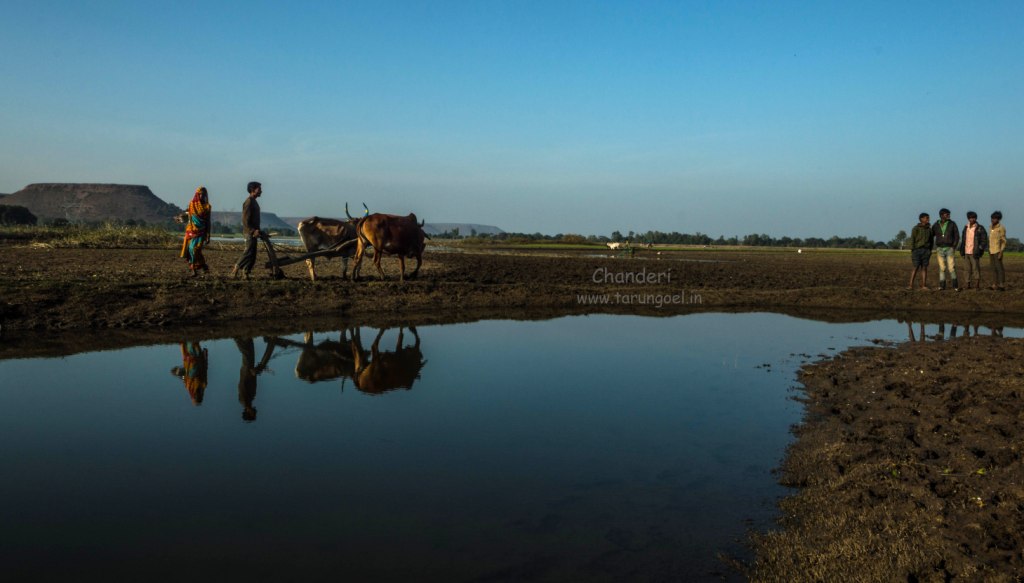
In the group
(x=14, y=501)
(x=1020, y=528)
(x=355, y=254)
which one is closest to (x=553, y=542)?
(x=1020, y=528)

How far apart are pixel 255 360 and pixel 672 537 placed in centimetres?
707

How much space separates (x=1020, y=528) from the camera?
13.0 ft

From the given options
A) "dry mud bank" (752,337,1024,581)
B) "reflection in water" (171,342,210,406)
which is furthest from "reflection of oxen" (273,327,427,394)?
"dry mud bank" (752,337,1024,581)

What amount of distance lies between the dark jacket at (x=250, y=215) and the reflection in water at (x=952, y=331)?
14055 millimetres

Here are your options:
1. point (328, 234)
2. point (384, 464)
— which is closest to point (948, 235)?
point (328, 234)

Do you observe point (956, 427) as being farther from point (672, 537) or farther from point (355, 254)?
point (355, 254)

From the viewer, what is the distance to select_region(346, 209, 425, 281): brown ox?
16.9 metres

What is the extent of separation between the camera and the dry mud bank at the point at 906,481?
3.72 m

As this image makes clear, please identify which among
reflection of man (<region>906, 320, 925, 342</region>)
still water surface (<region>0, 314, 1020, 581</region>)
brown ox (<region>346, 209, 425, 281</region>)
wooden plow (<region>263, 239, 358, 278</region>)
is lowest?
still water surface (<region>0, 314, 1020, 581</region>)

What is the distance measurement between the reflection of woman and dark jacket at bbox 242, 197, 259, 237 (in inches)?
36.5

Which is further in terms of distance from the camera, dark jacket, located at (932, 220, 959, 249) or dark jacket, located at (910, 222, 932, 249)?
dark jacket, located at (910, 222, 932, 249)

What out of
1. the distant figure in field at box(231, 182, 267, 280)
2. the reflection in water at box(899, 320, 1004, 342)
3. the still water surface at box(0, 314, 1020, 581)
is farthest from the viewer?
the distant figure in field at box(231, 182, 267, 280)

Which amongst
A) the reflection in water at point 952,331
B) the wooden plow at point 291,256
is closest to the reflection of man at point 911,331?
the reflection in water at point 952,331

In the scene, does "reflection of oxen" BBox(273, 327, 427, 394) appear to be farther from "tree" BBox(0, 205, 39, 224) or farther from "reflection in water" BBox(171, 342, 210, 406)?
"tree" BBox(0, 205, 39, 224)
